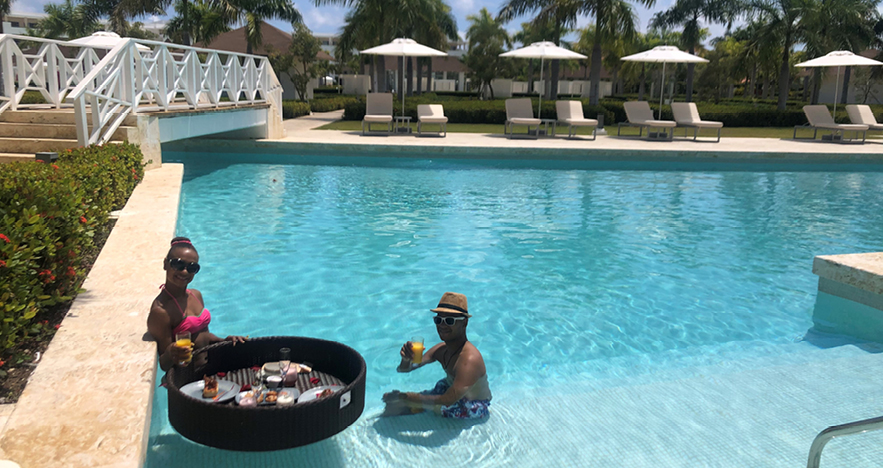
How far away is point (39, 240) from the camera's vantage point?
310 centimetres

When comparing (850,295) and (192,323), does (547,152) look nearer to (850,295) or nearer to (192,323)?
(850,295)

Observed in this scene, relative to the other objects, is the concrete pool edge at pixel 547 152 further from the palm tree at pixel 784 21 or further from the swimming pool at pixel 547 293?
the palm tree at pixel 784 21

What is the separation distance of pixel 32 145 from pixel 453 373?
767cm

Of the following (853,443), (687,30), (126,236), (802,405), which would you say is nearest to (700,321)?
(802,405)

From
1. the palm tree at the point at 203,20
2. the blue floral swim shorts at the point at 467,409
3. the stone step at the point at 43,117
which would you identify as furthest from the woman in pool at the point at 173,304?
the palm tree at the point at 203,20

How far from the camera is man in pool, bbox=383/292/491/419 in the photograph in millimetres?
3229

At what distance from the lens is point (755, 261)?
725 centimetres

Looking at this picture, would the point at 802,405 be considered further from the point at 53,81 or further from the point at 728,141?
the point at 728,141

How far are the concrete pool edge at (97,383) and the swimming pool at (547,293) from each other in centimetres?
47

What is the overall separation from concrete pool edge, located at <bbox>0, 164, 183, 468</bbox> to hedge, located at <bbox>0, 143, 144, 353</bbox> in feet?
0.52

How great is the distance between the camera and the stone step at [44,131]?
890 centimetres

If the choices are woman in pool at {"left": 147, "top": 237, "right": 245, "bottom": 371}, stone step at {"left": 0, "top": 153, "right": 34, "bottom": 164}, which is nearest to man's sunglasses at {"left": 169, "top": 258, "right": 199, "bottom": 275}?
woman in pool at {"left": 147, "top": 237, "right": 245, "bottom": 371}

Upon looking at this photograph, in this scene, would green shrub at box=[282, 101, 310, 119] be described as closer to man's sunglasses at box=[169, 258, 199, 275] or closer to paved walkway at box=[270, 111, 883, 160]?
paved walkway at box=[270, 111, 883, 160]

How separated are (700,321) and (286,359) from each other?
3.72 meters
